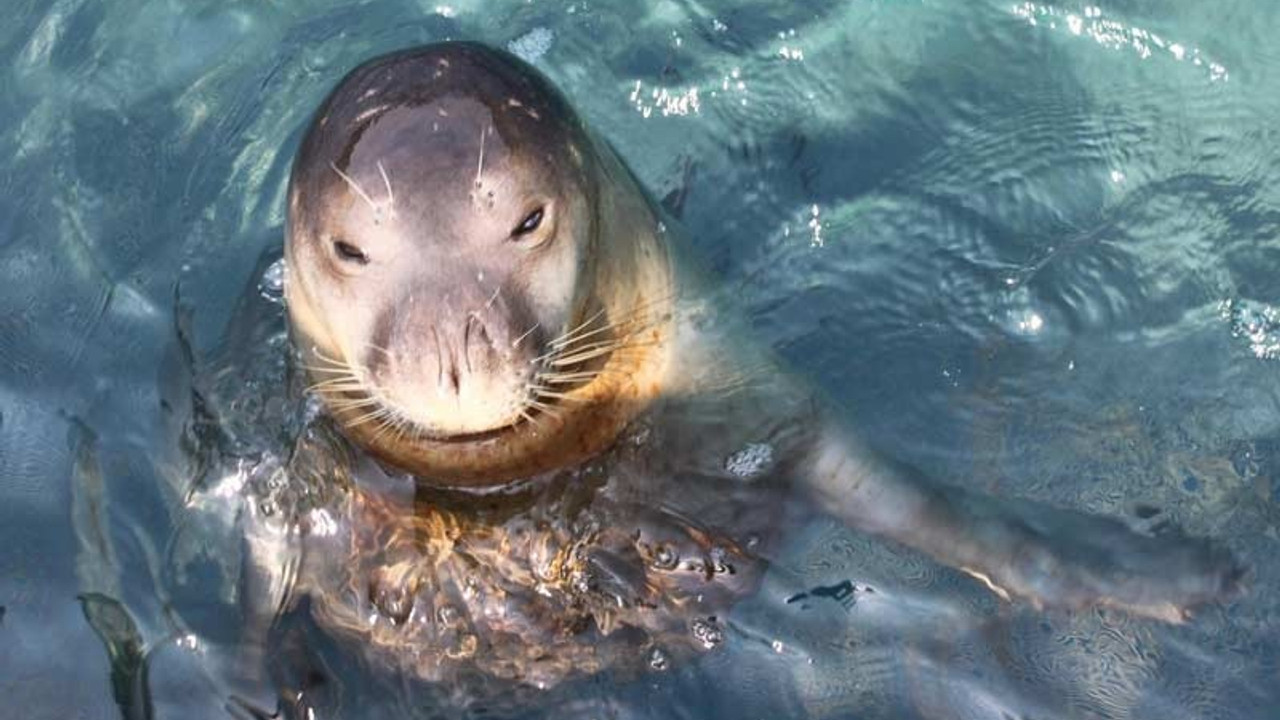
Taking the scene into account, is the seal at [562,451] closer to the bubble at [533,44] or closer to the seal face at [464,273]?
the seal face at [464,273]

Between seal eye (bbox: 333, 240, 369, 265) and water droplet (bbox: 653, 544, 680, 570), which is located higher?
seal eye (bbox: 333, 240, 369, 265)

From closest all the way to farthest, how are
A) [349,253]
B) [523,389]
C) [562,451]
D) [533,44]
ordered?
1. [523,389]
2. [349,253]
3. [562,451]
4. [533,44]

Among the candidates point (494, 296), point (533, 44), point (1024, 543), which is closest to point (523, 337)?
point (494, 296)

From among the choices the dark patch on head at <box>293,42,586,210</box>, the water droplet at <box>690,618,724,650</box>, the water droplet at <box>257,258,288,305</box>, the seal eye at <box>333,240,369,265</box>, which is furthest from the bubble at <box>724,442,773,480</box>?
the water droplet at <box>257,258,288,305</box>

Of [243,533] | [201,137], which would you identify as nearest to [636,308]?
[243,533]

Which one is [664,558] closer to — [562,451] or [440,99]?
[562,451]

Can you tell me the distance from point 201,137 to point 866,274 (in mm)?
2302

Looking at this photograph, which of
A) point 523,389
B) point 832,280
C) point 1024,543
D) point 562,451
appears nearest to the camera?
point 523,389

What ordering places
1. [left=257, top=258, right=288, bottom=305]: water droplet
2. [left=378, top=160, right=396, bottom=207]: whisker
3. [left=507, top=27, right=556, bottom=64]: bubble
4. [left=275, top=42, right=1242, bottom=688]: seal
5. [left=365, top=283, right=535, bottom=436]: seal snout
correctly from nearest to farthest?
[left=365, top=283, right=535, bottom=436]: seal snout → [left=378, top=160, right=396, bottom=207]: whisker → [left=275, top=42, right=1242, bottom=688]: seal → [left=257, top=258, right=288, bottom=305]: water droplet → [left=507, top=27, right=556, bottom=64]: bubble

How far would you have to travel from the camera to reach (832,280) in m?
5.18

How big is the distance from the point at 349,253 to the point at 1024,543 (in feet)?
5.95

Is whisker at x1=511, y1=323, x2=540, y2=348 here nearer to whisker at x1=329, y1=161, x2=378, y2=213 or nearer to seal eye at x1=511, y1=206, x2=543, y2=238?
seal eye at x1=511, y1=206, x2=543, y2=238

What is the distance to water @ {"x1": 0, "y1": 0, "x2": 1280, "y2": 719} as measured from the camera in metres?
4.24

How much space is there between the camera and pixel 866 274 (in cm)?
520
